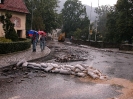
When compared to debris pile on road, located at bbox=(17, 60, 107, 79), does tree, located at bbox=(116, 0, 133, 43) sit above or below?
above

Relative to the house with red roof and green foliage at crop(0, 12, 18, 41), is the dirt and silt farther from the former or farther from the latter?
the house with red roof

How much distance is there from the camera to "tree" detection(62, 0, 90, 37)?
3413 inches

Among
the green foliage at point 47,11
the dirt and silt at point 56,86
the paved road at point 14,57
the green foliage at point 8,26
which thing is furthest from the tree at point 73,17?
the dirt and silt at point 56,86

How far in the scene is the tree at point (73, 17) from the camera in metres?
86.7

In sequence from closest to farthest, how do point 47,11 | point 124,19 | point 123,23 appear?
point 123,23 → point 124,19 → point 47,11

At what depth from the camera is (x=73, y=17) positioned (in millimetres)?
88000

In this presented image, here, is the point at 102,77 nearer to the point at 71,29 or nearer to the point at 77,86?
the point at 77,86

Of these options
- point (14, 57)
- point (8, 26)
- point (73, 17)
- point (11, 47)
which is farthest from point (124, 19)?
point (73, 17)

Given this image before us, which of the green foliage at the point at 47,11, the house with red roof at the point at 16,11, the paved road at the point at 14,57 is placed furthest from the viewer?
the green foliage at the point at 47,11

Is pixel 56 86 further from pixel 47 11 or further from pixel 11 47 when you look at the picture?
pixel 47 11

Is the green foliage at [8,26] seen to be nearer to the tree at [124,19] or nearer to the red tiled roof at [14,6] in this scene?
the red tiled roof at [14,6]

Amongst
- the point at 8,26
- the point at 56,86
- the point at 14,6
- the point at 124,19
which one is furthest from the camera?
the point at 124,19

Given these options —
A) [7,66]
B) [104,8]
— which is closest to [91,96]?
[7,66]

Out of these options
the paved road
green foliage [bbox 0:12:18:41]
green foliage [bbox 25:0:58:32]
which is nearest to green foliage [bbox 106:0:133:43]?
green foliage [bbox 25:0:58:32]
